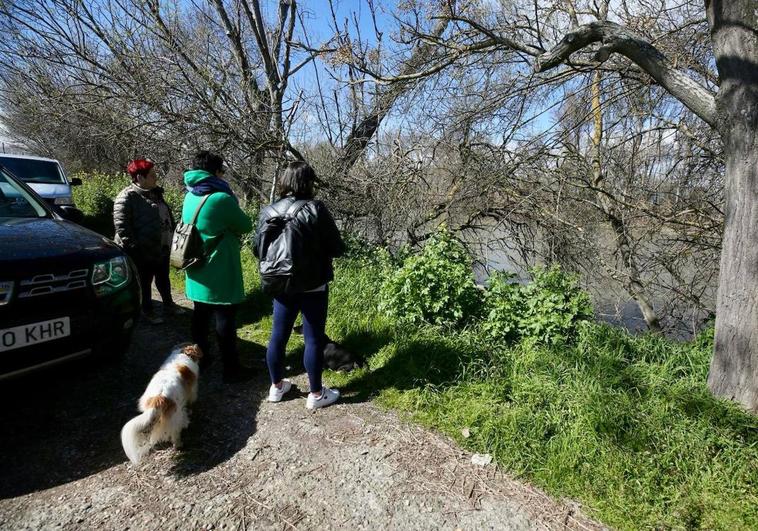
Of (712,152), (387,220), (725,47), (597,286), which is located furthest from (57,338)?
(712,152)

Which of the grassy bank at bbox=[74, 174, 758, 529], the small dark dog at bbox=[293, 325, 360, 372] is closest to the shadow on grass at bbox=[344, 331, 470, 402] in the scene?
the grassy bank at bbox=[74, 174, 758, 529]

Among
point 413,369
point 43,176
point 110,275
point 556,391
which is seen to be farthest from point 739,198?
point 43,176

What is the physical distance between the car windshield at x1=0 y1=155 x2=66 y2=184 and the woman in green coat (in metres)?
8.18

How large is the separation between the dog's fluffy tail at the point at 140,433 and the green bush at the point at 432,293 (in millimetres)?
2249

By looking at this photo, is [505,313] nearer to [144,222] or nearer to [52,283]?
[52,283]

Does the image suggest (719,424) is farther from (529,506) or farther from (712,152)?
(712,152)

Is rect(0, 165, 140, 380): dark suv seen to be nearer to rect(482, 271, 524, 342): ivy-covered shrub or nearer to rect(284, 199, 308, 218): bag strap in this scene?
rect(284, 199, 308, 218): bag strap

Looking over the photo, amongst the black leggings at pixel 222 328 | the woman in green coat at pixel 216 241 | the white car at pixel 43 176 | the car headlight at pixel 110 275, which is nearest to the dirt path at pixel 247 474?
the black leggings at pixel 222 328

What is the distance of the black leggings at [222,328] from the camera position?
10.8 feet

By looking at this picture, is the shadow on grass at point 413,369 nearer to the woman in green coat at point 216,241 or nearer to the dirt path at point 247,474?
the dirt path at point 247,474

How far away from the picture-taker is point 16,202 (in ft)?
11.3

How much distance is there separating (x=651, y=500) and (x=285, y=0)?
27.2 feet

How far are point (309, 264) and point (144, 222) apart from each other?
256 cm

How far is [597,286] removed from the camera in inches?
252
